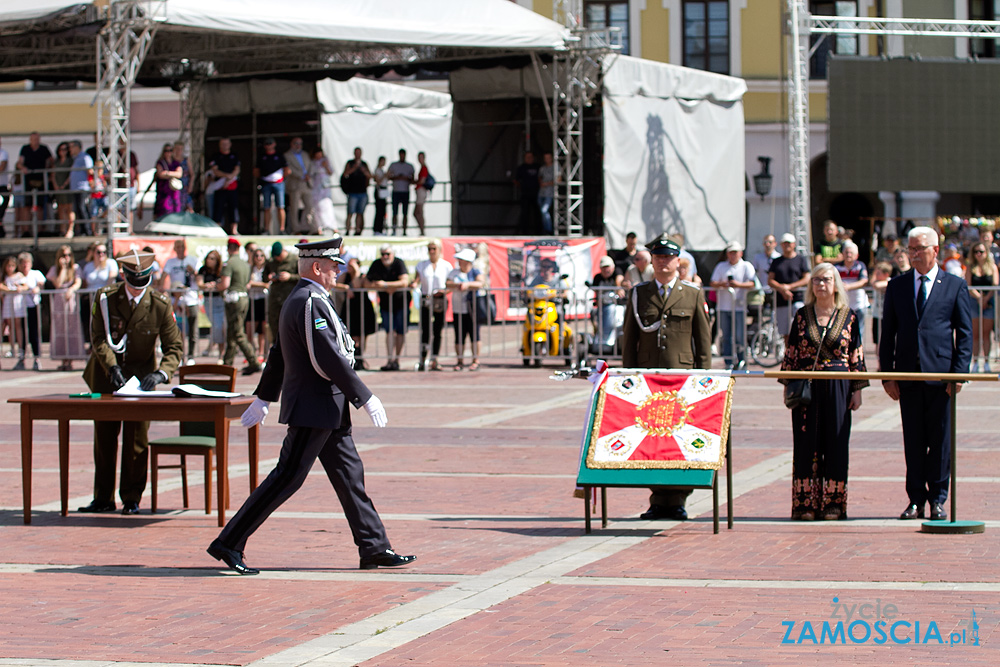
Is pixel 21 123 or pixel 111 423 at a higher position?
pixel 21 123

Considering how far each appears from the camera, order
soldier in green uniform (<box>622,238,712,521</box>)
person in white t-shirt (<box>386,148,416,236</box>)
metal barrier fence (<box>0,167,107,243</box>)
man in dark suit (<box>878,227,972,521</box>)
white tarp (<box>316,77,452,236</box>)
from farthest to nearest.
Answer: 1. white tarp (<box>316,77,452,236</box>)
2. person in white t-shirt (<box>386,148,416,236</box>)
3. metal barrier fence (<box>0,167,107,243</box>)
4. soldier in green uniform (<box>622,238,712,521</box>)
5. man in dark suit (<box>878,227,972,521</box>)

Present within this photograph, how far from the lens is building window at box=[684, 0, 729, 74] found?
135 ft

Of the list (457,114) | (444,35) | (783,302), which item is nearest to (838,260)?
(783,302)

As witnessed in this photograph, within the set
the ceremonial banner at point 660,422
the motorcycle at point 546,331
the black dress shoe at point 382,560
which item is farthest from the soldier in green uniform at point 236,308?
the black dress shoe at point 382,560

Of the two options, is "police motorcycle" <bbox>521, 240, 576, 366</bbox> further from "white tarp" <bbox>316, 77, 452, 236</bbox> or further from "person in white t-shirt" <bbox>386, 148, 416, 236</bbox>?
"white tarp" <bbox>316, 77, 452, 236</bbox>

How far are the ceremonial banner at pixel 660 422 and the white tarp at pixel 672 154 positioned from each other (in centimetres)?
1864

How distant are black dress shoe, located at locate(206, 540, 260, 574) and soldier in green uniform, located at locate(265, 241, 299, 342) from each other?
10.7 metres

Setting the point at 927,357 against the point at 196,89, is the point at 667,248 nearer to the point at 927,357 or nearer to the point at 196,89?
the point at 927,357

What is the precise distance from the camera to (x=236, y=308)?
1934cm

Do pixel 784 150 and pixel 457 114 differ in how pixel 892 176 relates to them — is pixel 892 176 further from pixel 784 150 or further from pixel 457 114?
pixel 784 150

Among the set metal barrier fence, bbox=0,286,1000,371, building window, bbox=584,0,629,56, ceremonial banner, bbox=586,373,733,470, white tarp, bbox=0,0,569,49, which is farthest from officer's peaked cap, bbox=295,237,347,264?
building window, bbox=584,0,629,56

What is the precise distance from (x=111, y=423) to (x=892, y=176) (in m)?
22.1

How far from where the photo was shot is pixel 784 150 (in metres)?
40.2

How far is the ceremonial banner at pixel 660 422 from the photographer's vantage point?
8.88 meters
